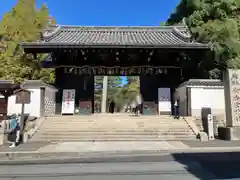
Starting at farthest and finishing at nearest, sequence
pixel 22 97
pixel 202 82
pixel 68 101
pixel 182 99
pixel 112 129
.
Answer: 1. pixel 68 101
2. pixel 182 99
3. pixel 202 82
4. pixel 112 129
5. pixel 22 97

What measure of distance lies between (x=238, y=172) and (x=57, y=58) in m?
15.7

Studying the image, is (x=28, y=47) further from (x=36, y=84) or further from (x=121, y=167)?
(x=121, y=167)

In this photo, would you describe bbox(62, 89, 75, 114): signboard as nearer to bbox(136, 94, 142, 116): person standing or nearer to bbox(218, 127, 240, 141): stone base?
bbox(136, 94, 142, 116): person standing

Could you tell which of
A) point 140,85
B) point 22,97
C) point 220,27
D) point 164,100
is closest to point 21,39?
point 140,85

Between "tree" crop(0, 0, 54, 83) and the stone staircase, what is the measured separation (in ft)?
30.4

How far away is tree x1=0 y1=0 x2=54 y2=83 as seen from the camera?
24031mm

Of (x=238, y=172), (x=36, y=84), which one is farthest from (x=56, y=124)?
(x=238, y=172)

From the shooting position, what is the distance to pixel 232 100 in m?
13.1

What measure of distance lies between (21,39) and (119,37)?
1104 cm

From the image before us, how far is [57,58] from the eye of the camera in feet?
64.0

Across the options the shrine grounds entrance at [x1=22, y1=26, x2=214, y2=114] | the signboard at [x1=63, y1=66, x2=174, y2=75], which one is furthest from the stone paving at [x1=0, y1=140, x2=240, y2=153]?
the signboard at [x1=63, y1=66, x2=174, y2=75]

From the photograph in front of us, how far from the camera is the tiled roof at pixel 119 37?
1723 centimetres

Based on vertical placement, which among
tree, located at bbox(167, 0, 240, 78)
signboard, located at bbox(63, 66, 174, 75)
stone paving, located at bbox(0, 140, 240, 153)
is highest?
tree, located at bbox(167, 0, 240, 78)

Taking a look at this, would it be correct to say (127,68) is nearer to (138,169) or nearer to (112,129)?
(112,129)
